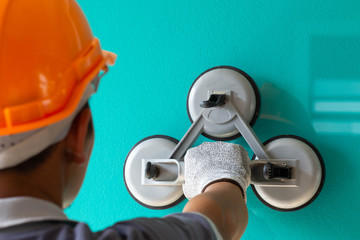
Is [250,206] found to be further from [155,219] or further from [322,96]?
[155,219]

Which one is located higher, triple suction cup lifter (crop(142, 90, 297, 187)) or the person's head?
the person's head

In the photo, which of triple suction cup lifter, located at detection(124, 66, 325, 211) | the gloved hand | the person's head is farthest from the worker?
triple suction cup lifter, located at detection(124, 66, 325, 211)

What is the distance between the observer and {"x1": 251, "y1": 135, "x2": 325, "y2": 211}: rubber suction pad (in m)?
0.85

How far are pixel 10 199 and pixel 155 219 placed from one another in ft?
0.58

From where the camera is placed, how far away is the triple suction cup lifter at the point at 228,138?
852 millimetres

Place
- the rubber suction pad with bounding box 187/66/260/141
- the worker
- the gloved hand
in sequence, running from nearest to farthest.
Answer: the worker < the gloved hand < the rubber suction pad with bounding box 187/66/260/141

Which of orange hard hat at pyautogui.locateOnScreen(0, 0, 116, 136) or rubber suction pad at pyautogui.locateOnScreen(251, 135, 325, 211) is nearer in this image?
orange hard hat at pyautogui.locateOnScreen(0, 0, 116, 136)

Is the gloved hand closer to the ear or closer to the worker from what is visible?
the worker

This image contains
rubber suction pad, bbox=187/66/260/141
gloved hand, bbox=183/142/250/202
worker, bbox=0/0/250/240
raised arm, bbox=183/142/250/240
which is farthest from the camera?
rubber suction pad, bbox=187/66/260/141

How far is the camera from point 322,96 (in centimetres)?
87

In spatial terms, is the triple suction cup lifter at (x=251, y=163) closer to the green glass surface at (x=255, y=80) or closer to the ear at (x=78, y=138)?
the green glass surface at (x=255, y=80)

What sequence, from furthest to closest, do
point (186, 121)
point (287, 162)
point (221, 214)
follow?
point (186, 121)
point (287, 162)
point (221, 214)

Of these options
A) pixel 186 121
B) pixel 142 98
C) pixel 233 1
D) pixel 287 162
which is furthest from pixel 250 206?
pixel 233 1

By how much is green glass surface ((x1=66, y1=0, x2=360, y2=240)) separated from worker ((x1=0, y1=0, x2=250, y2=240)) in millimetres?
383
